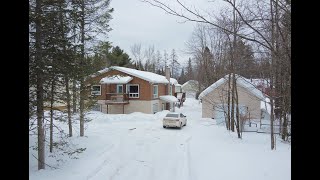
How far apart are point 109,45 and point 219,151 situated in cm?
1146

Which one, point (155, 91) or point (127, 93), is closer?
point (127, 93)

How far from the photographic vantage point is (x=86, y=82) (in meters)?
17.6

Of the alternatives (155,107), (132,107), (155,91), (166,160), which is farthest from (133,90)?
(166,160)

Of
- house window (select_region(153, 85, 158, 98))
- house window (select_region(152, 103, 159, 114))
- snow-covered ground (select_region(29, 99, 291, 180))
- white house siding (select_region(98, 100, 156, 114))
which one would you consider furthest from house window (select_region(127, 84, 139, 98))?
snow-covered ground (select_region(29, 99, 291, 180))

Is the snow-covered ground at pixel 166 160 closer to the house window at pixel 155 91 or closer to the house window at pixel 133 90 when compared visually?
the house window at pixel 133 90

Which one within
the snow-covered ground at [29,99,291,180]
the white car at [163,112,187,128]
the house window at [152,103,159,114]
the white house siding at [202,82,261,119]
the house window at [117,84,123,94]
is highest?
the house window at [117,84,123,94]

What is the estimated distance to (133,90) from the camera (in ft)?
119

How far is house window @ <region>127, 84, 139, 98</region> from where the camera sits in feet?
118

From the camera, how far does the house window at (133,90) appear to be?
3594cm

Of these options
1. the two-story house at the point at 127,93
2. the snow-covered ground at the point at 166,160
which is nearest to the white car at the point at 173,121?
the snow-covered ground at the point at 166,160

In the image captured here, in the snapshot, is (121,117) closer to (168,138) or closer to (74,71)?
(168,138)

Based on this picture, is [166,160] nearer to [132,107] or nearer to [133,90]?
[132,107]

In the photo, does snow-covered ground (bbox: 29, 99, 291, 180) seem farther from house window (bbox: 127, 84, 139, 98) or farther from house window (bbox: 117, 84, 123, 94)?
house window (bbox: 117, 84, 123, 94)
